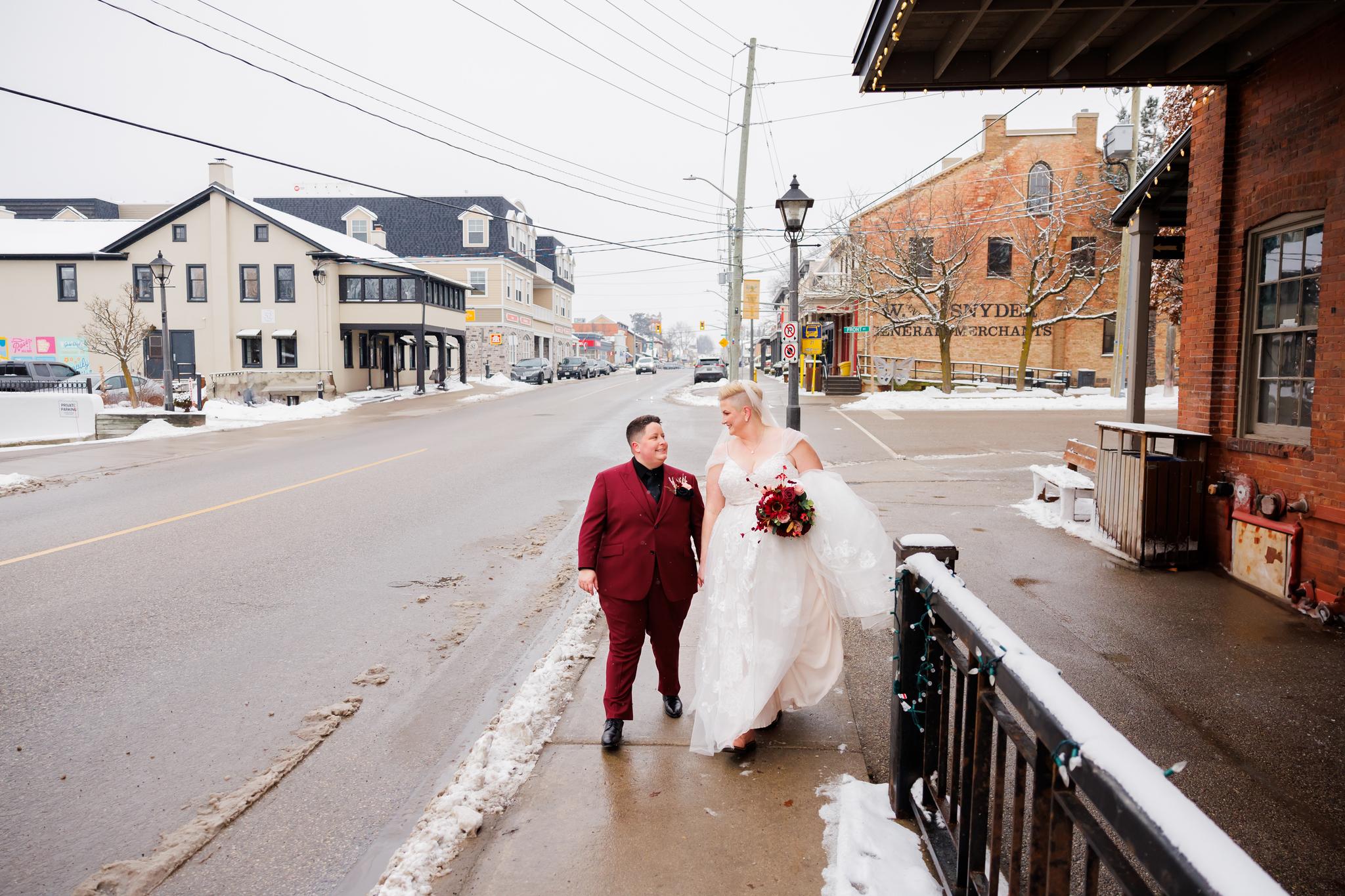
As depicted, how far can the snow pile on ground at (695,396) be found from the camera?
108ft

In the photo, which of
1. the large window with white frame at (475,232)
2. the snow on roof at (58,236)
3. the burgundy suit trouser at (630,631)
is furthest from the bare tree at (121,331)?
the burgundy suit trouser at (630,631)

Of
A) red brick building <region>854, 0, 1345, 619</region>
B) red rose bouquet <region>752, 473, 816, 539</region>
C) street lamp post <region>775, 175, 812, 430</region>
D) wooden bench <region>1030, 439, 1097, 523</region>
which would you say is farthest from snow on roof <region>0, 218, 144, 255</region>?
red rose bouquet <region>752, 473, 816, 539</region>

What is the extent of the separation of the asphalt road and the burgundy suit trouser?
2.88 feet

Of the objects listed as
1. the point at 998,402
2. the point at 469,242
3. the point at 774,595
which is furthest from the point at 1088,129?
the point at 774,595

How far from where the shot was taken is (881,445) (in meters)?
18.5

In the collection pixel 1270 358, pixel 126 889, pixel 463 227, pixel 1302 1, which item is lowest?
pixel 126 889

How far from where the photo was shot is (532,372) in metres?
50.9

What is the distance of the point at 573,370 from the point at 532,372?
9846 millimetres

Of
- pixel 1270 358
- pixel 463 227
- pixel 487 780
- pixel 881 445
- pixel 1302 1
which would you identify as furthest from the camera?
pixel 463 227

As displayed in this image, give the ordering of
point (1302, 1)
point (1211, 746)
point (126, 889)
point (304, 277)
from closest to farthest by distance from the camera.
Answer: point (126, 889) < point (1211, 746) < point (1302, 1) < point (304, 277)

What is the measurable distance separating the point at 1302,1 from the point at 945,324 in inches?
1034

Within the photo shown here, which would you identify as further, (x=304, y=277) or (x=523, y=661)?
(x=304, y=277)

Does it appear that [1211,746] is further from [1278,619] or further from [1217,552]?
[1217,552]

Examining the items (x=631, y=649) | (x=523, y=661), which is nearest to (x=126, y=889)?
(x=631, y=649)
